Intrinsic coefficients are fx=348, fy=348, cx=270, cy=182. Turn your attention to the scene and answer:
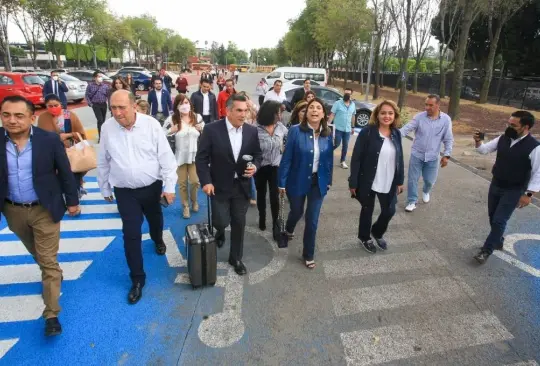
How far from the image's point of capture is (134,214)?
3189 millimetres

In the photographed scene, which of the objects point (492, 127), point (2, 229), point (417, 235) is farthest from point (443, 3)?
point (2, 229)

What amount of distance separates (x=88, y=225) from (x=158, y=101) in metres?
3.56

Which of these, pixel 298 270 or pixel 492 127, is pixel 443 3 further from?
pixel 298 270

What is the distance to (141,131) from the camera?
3.11 m

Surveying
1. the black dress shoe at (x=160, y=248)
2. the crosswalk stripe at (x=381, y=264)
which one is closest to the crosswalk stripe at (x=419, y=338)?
A: the crosswalk stripe at (x=381, y=264)

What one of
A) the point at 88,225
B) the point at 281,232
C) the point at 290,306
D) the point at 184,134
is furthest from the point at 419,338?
the point at 88,225

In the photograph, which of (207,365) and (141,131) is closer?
(207,365)

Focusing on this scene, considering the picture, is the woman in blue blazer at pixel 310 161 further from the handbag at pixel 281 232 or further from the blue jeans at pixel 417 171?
the blue jeans at pixel 417 171

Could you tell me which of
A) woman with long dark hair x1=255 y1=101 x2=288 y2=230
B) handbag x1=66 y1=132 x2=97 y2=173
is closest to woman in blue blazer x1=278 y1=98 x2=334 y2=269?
woman with long dark hair x1=255 y1=101 x2=288 y2=230

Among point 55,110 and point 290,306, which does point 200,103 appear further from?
point 290,306

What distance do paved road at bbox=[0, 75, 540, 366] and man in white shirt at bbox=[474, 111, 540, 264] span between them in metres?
0.52

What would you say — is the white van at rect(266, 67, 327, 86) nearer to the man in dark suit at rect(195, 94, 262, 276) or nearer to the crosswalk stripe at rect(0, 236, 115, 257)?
the crosswalk stripe at rect(0, 236, 115, 257)

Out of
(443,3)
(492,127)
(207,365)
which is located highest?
(443,3)

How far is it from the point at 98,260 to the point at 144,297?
1.03 metres
